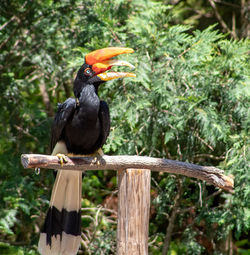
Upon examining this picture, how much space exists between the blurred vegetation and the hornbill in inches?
21.0

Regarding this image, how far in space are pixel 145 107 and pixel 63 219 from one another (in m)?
1.37

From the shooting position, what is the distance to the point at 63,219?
3537 mm

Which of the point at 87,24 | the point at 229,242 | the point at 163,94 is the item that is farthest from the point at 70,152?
the point at 229,242

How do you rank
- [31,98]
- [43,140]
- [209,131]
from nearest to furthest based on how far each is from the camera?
[209,131], [43,140], [31,98]

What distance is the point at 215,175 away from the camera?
3.19 metres

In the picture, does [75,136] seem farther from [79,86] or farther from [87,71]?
[87,71]

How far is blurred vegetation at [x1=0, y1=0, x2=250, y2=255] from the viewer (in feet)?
13.4

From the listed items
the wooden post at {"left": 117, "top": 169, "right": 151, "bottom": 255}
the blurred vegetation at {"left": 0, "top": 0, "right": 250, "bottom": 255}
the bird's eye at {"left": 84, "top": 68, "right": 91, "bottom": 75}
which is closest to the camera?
the wooden post at {"left": 117, "top": 169, "right": 151, "bottom": 255}

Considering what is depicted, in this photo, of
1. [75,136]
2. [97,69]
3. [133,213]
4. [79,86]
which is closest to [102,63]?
[97,69]

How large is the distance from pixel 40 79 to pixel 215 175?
269cm

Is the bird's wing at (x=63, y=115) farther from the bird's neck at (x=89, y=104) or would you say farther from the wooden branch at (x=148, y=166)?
the wooden branch at (x=148, y=166)

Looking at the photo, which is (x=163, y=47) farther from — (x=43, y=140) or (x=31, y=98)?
(x=31, y=98)

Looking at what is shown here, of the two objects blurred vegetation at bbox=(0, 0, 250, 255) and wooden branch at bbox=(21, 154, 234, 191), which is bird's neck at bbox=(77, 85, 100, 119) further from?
blurred vegetation at bbox=(0, 0, 250, 255)

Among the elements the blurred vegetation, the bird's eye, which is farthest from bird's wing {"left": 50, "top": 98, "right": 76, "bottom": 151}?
the blurred vegetation
